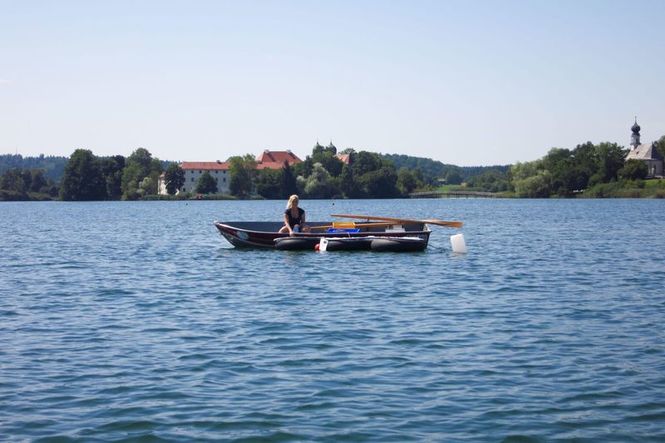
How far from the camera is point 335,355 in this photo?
47.7 feet

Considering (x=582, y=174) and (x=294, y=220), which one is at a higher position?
(x=582, y=174)

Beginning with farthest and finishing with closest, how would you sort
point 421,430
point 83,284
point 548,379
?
point 83,284 → point 548,379 → point 421,430

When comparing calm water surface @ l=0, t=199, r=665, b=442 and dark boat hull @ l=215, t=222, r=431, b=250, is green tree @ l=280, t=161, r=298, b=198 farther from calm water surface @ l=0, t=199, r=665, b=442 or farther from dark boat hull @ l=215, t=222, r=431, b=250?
calm water surface @ l=0, t=199, r=665, b=442

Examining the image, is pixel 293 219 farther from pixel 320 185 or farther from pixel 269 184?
pixel 269 184

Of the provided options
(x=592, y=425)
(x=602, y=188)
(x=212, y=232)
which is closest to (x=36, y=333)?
(x=592, y=425)

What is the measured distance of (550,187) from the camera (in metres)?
172

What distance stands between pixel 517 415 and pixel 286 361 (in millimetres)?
4409

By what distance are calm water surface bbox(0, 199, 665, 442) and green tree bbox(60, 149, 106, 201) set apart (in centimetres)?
17026

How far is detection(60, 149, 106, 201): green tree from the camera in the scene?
634 ft

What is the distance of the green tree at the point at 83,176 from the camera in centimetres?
19338

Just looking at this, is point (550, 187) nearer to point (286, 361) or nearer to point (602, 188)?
point (602, 188)

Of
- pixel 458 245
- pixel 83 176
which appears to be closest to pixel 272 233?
pixel 458 245

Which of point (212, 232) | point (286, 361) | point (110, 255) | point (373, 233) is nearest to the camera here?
point (286, 361)

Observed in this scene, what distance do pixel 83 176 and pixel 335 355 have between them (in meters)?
189
